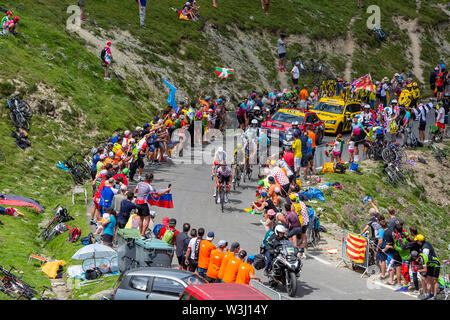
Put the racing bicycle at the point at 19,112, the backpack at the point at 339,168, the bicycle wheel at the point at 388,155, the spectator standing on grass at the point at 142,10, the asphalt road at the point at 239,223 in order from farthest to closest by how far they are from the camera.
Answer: the spectator standing on grass at the point at 142,10
the bicycle wheel at the point at 388,155
the backpack at the point at 339,168
the racing bicycle at the point at 19,112
the asphalt road at the point at 239,223

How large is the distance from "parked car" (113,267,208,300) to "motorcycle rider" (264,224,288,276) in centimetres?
291

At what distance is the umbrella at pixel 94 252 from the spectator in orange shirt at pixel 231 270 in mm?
3533

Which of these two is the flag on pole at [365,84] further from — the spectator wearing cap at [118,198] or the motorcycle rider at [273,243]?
the motorcycle rider at [273,243]

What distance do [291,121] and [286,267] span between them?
16730 millimetres

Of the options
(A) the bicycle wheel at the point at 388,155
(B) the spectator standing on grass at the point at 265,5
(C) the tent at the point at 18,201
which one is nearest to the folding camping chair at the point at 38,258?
(C) the tent at the point at 18,201

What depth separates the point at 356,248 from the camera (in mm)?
18516

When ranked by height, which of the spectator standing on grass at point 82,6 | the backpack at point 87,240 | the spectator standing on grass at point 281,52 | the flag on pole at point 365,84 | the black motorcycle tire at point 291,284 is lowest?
the black motorcycle tire at point 291,284

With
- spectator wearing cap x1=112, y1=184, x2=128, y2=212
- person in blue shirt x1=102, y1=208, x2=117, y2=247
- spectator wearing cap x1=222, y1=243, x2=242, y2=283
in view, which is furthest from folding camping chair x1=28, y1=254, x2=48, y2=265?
spectator wearing cap x1=222, y1=243, x2=242, y2=283

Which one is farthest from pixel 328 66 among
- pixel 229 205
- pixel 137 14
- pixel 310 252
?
pixel 310 252

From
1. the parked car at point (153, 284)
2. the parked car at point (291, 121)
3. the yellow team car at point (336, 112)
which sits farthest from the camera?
the yellow team car at point (336, 112)

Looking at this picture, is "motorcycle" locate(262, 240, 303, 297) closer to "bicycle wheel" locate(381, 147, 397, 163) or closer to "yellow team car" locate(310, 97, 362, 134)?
"bicycle wheel" locate(381, 147, 397, 163)

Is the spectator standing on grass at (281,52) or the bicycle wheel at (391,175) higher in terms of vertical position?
the spectator standing on grass at (281,52)

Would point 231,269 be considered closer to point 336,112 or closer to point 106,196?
point 106,196

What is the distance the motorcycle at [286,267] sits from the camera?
15.9 metres
